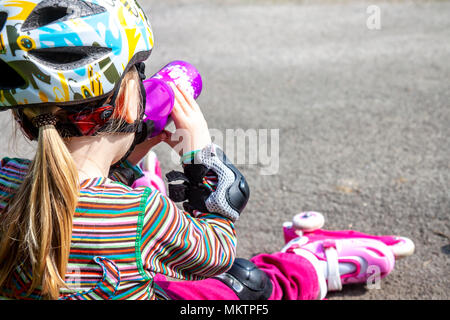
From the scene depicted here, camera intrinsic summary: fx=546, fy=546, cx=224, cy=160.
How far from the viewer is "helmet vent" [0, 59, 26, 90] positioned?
1.43 metres

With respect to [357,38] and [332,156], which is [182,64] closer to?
[332,156]

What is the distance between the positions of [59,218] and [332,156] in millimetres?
2556

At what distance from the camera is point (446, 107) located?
4254mm

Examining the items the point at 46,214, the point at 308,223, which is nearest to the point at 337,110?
the point at 308,223

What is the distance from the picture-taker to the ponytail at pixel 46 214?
4.59 ft

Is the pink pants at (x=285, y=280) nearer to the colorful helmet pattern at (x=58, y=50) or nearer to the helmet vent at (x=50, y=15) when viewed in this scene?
the colorful helmet pattern at (x=58, y=50)

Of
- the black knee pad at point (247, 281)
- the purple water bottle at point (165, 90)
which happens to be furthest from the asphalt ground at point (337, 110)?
the purple water bottle at point (165, 90)

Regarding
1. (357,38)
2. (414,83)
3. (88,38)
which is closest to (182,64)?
(88,38)

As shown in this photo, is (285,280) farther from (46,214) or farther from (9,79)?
(9,79)

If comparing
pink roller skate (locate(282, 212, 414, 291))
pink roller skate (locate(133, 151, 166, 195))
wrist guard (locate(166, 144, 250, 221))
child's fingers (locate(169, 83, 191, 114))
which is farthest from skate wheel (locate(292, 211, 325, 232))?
child's fingers (locate(169, 83, 191, 114))

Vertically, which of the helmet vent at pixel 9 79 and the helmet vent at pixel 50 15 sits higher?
the helmet vent at pixel 50 15

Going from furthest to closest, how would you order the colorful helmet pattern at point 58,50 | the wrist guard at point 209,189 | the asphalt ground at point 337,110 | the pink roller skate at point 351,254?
the asphalt ground at point 337,110
the pink roller skate at point 351,254
the wrist guard at point 209,189
the colorful helmet pattern at point 58,50

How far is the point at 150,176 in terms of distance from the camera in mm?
2709

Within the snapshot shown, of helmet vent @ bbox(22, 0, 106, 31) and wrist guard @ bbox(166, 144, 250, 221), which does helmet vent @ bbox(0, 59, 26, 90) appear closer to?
helmet vent @ bbox(22, 0, 106, 31)
